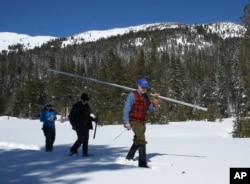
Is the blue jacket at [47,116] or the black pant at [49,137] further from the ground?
the blue jacket at [47,116]

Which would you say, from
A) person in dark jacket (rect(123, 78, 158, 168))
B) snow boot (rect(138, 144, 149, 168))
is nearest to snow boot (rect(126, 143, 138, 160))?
person in dark jacket (rect(123, 78, 158, 168))

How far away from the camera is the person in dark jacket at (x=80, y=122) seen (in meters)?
10.4

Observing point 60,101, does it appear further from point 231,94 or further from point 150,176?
point 150,176

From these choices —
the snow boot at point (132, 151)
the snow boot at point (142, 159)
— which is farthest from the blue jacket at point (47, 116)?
the snow boot at point (142, 159)

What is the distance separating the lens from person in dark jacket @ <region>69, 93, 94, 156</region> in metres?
10.4

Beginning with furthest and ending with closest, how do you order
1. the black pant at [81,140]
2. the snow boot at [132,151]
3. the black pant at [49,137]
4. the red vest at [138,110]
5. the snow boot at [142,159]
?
the black pant at [49,137], the black pant at [81,140], the snow boot at [132,151], the red vest at [138,110], the snow boot at [142,159]

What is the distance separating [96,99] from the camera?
54844mm

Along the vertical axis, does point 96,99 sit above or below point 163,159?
above

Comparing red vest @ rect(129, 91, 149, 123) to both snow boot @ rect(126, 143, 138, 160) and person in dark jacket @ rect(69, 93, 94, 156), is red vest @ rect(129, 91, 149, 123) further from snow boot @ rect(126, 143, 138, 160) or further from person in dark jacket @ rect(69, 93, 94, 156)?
person in dark jacket @ rect(69, 93, 94, 156)

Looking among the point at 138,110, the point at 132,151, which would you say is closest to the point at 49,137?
the point at 132,151

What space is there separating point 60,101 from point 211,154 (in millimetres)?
55362

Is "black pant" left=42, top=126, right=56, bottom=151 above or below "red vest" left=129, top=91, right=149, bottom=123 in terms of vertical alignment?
below

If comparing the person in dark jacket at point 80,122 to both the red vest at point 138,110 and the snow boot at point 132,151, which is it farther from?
the red vest at point 138,110

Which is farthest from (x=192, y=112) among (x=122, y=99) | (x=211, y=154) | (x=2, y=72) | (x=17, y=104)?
(x=2, y=72)
